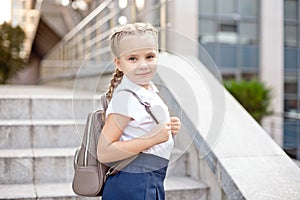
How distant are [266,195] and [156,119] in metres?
1.13

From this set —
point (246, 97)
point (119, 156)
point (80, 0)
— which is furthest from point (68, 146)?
point (80, 0)

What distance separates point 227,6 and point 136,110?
14.7 m

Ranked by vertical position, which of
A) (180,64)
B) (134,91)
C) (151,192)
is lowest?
(151,192)

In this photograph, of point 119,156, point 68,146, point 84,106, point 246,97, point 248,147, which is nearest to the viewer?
point 119,156

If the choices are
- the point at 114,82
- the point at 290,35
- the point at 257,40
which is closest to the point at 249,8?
the point at 257,40

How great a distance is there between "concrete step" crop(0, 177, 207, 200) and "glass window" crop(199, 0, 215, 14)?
1299 cm

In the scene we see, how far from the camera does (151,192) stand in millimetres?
1659

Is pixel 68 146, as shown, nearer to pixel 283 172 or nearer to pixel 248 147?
pixel 248 147

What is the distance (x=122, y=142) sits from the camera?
5.25 feet

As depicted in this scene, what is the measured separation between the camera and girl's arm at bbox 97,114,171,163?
1589 millimetres

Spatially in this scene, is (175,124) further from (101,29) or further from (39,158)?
(101,29)

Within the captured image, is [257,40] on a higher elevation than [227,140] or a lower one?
higher

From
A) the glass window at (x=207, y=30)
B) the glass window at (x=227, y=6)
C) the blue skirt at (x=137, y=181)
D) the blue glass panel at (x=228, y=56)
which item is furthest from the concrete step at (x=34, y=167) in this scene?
the glass window at (x=227, y=6)

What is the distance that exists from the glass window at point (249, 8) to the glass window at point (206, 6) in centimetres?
119
